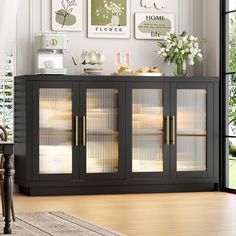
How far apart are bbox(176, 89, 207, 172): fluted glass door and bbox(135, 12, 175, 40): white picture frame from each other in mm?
832

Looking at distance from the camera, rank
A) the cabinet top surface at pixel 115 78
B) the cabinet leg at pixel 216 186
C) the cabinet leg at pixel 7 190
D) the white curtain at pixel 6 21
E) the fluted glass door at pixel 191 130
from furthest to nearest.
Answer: the cabinet leg at pixel 216 186 < the fluted glass door at pixel 191 130 < the cabinet top surface at pixel 115 78 < the cabinet leg at pixel 7 190 < the white curtain at pixel 6 21

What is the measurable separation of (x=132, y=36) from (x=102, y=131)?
→ 4.28ft

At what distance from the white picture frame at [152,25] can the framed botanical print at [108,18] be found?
0.45 ft

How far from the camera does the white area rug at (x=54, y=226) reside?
3.79 meters

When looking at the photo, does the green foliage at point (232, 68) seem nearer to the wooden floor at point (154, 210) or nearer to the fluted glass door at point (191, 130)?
the fluted glass door at point (191, 130)

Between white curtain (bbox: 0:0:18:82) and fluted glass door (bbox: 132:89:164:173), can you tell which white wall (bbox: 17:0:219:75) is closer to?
fluted glass door (bbox: 132:89:164:173)

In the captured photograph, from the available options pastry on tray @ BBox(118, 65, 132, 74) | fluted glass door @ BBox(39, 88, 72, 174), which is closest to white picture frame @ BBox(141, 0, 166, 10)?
pastry on tray @ BBox(118, 65, 132, 74)

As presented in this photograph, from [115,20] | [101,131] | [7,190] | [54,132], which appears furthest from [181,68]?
[7,190]

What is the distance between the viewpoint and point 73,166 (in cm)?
647

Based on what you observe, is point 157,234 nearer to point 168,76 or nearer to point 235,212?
point 235,212

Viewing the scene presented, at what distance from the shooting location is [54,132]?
21.0 feet

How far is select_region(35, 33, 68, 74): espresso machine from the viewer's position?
637 cm

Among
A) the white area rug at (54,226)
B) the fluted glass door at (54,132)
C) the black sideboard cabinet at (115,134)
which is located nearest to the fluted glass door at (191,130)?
the black sideboard cabinet at (115,134)

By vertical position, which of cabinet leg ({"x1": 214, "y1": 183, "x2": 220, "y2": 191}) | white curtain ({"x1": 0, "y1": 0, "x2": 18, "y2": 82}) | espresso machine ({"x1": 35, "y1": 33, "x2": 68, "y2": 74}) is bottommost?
cabinet leg ({"x1": 214, "y1": 183, "x2": 220, "y2": 191})
